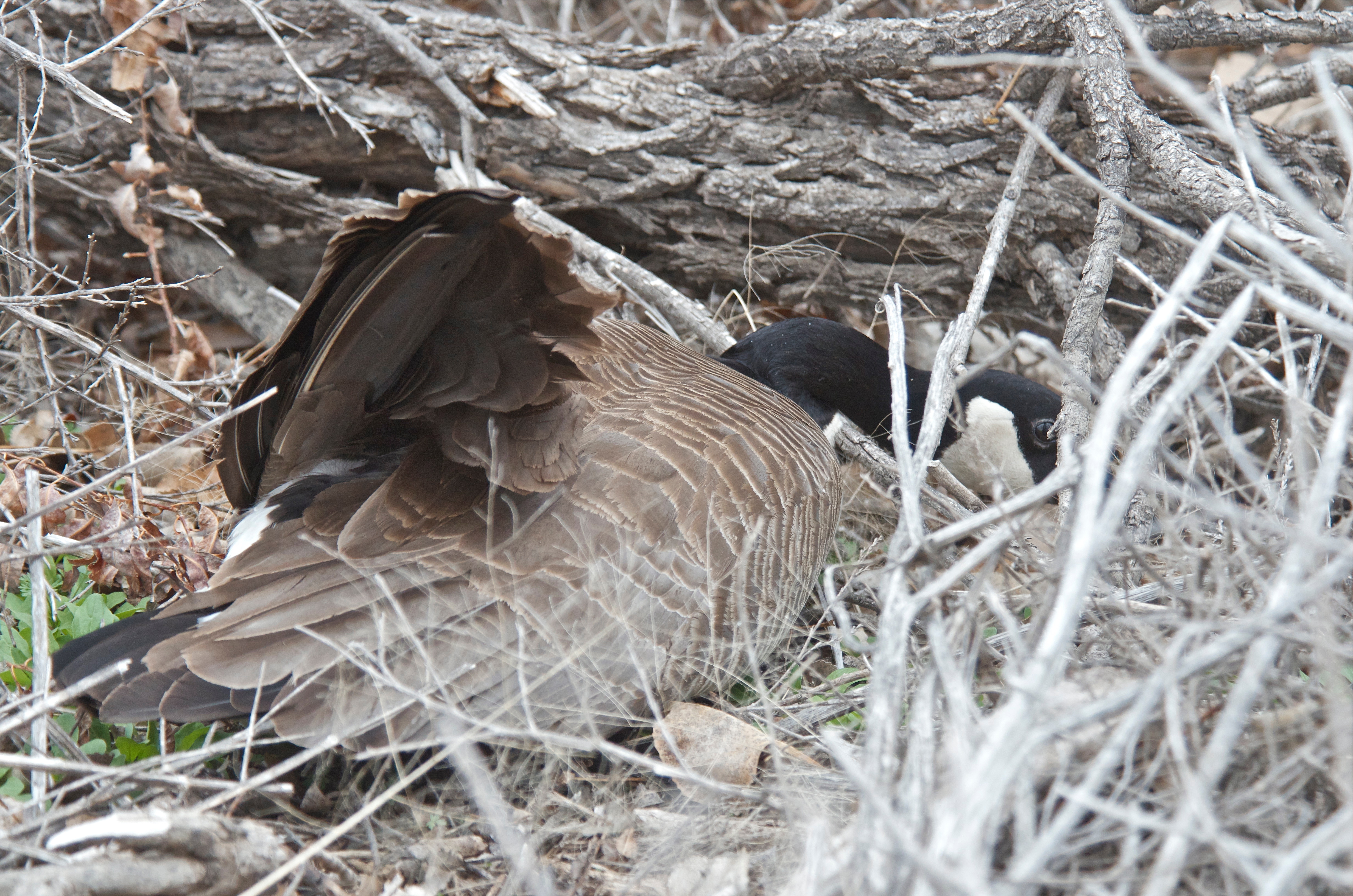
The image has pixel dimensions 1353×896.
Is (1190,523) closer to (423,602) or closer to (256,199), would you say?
(423,602)

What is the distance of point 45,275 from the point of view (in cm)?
312

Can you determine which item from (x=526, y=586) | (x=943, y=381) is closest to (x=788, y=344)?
(x=943, y=381)

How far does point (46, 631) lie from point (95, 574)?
0.69 meters

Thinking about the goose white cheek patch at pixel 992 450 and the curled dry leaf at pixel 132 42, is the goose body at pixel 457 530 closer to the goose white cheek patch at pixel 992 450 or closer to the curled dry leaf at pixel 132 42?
the goose white cheek patch at pixel 992 450

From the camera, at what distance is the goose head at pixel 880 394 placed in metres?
3.65

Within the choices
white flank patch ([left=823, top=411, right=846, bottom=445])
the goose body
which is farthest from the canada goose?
white flank patch ([left=823, top=411, right=846, bottom=445])

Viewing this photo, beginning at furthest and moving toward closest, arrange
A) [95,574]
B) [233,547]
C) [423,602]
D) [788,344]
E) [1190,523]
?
[788,344] < [95,574] < [233,547] < [423,602] < [1190,523]

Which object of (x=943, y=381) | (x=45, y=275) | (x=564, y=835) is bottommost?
(x=564, y=835)

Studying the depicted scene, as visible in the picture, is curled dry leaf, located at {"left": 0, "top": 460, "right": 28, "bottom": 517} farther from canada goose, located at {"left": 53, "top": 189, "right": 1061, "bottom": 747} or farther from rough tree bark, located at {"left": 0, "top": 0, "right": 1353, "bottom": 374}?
rough tree bark, located at {"left": 0, "top": 0, "right": 1353, "bottom": 374}

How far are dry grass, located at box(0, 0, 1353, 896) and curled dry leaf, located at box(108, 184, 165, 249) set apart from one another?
0.72 meters

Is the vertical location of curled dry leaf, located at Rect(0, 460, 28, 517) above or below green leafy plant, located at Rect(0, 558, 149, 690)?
above

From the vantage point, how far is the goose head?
12.0ft

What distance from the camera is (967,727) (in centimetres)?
137

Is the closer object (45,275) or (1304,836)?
(1304,836)
